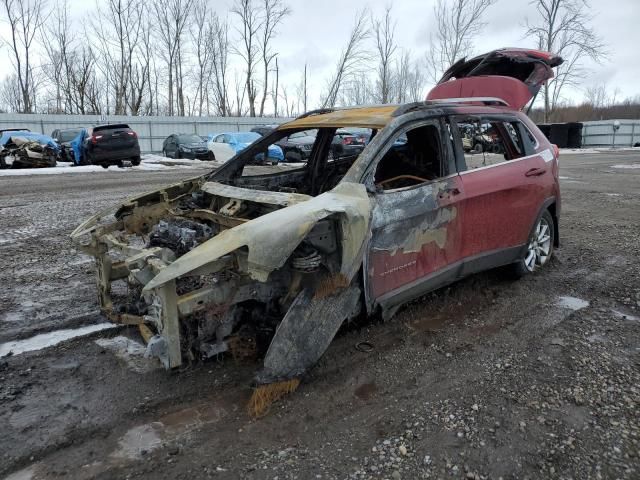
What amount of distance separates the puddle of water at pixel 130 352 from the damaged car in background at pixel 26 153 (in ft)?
51.6

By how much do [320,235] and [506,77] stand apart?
4.15 meters

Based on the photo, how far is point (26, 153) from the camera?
16.5 metres

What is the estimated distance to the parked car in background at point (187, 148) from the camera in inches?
840

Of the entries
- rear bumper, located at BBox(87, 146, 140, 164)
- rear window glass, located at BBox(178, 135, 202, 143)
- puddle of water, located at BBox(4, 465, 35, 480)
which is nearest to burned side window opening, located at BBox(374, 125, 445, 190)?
puddle of water, located at BBox(4, 465, 35, 480)

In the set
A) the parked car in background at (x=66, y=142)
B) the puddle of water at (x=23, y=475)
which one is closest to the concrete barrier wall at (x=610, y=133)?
the parked car in background at (x=66, y=142)

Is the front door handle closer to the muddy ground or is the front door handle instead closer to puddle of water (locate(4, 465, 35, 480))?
the muddy ground

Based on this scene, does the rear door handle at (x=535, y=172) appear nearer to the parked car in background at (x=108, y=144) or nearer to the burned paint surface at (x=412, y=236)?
the burned paint surface at (x=412, y=236)

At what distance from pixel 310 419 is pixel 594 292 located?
3170 millimetres

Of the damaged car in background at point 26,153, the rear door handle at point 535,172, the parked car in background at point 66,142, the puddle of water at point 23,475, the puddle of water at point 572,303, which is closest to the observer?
the puddle of water at point 23,475

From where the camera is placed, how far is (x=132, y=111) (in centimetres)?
3978

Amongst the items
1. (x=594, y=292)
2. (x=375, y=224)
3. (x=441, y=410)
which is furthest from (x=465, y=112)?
(x=441, y=410)

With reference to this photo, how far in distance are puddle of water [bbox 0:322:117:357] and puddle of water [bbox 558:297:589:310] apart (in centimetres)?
373

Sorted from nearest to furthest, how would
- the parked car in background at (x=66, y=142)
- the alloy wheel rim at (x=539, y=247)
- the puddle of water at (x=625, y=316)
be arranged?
1. the puddle of water at (x=625, y=316)
2. the alloy wheel rim at (x=539, y=247)
3. the parked car in background at (x=66, y=142)

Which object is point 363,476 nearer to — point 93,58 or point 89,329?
point 89,329
